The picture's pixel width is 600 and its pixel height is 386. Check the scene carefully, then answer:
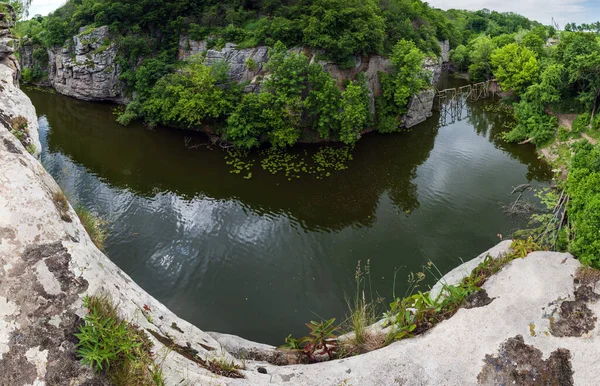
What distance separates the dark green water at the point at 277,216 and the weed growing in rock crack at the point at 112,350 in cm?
754

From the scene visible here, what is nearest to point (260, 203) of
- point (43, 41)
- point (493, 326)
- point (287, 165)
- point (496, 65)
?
point (287, 165)

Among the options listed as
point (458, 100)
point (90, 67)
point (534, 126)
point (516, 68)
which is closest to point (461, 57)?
point (458, 100)

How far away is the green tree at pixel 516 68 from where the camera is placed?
31.0m

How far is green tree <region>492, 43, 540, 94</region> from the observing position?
31047mm

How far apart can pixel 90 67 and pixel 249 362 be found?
1342 inches

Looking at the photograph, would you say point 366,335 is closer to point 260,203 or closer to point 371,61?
→ point 260,203

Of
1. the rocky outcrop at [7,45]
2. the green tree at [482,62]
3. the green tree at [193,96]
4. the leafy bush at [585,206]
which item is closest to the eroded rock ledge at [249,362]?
the leafy bush at [585,206]

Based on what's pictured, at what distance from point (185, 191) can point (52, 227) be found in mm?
14433

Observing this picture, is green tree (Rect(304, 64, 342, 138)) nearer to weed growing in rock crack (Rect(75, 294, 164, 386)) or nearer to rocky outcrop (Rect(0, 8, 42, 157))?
rocky outcrop (Rect(0, 8, 42, 157))

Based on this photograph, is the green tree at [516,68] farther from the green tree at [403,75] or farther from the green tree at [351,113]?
the green tree at [351,113]

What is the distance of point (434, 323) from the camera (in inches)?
257

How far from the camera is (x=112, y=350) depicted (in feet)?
14.9

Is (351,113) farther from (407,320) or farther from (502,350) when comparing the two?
(502,350)

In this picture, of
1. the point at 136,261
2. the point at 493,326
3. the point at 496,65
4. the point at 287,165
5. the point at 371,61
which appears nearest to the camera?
the point at 493,326
